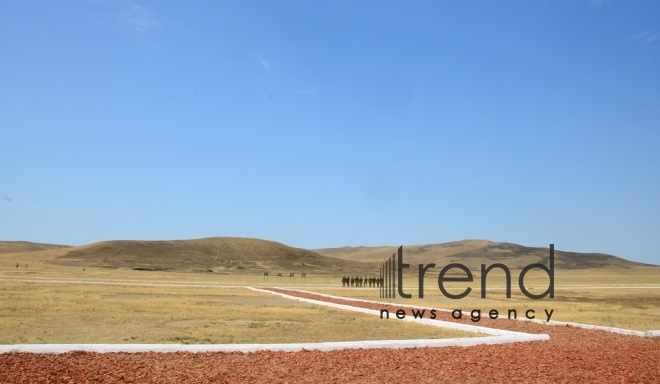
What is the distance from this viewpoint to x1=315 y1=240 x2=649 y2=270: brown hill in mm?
151875

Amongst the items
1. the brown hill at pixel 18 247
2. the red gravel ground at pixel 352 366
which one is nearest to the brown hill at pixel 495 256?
the brown hill at pixel 18 247

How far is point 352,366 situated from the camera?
10133 mm

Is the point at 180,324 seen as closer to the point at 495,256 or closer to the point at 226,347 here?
the point at 226,347

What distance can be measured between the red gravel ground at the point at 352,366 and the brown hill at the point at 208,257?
277ft

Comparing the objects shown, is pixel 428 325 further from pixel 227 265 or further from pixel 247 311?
pixel 227 265

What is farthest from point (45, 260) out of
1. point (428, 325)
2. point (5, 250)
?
point (428, 325)

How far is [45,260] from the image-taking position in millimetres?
97812

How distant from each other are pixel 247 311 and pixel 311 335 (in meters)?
8.01

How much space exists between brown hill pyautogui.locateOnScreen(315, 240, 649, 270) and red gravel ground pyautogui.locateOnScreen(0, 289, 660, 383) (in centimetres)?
12772

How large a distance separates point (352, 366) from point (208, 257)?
105m

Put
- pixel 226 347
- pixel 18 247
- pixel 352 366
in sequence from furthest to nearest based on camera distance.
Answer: pixel 18 247 < pixel 226 347 < pixel 352 366

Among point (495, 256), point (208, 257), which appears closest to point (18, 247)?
point (208, 257)

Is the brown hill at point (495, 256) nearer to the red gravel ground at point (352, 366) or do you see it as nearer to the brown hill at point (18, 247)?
the brown hill at point (18, 247)

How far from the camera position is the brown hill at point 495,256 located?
498 ft
